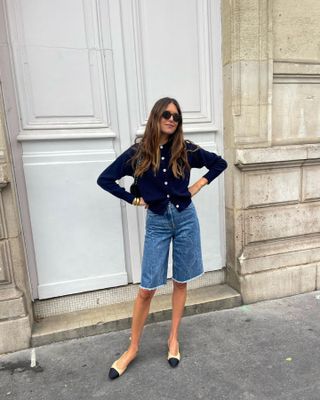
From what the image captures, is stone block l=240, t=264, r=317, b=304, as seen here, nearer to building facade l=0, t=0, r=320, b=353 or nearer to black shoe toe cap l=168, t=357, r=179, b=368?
building facade l=0, t=0, r=320, b=353

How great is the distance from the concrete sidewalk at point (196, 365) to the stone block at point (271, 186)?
44.9 inches

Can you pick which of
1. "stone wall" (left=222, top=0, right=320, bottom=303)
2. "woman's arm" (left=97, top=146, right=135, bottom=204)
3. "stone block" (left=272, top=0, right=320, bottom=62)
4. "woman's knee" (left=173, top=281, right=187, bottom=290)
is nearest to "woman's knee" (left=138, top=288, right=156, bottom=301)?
"woman's knee" (left=173, top=281, right=187, bottom=290)

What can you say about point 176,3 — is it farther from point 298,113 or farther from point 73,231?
point 73,231

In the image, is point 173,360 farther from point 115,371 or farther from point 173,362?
point 115,371

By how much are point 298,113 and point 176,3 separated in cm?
162

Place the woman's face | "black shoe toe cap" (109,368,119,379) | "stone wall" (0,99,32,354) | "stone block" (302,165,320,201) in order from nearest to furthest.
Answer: the woman's face < "black shoe toe cap" (109,368,119,379) < "stone wall" (0,99,32,354) < "stone block" (302,165,320,201)

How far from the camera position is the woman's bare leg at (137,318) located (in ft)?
7.86

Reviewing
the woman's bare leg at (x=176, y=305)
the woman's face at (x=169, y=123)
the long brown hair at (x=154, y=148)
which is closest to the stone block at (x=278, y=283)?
the woman's bare leg at (x=176, y=305)

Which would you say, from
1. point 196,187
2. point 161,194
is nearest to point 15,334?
point 161,194

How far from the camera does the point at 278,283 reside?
137 inches

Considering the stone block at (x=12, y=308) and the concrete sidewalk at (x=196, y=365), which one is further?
the stone block at (x=12, y=308)

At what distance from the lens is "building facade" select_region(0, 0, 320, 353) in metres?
2.75

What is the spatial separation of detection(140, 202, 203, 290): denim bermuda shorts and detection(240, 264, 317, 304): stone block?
118 cm

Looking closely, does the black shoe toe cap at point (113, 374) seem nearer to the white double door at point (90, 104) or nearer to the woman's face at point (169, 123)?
the white double door at point (90, 104)
